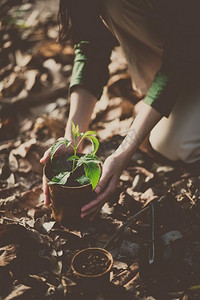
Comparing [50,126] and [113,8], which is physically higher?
[113,8]

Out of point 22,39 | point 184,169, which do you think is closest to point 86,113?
point 184,169

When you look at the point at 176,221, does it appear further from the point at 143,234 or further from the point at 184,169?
the point at 184,169

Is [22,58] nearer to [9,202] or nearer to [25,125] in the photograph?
[25,125]

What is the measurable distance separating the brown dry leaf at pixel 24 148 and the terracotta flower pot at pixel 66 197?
2.05ft

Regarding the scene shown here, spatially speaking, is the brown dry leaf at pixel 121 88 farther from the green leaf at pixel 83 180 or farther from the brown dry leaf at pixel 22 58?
the green leaf at pixel 83 180

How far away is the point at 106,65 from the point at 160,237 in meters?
1.01

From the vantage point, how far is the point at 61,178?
1485mm

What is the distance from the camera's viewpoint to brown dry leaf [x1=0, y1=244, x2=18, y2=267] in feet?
4.80

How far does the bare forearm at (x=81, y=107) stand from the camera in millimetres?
1896

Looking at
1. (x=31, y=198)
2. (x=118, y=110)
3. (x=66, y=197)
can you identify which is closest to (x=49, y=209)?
(x=31, y=198)

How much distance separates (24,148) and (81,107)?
549mm

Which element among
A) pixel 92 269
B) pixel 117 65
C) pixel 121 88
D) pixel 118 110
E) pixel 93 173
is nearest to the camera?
pixel 92 269

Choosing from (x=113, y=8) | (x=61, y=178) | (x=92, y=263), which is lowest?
(x=92, y=263)

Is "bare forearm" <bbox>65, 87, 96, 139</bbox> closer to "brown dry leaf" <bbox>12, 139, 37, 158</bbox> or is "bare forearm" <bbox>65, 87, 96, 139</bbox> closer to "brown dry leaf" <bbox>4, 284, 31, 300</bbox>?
"brown dry leaf" <bbox>12, 139, 37, 158</bbox>
